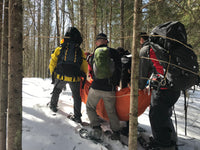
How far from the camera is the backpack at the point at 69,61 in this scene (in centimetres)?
308

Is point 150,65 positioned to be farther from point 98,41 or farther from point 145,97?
point 98,41

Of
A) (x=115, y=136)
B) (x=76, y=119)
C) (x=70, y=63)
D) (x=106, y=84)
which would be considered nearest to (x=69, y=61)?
(x=70, y=63)

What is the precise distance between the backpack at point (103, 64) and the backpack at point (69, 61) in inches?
27.8

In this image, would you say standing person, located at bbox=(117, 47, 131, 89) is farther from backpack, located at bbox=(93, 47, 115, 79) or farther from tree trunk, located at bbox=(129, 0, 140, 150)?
tree trunk, located at bbox=(129, 0, 140, 150)

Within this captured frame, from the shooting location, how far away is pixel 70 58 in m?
3.09

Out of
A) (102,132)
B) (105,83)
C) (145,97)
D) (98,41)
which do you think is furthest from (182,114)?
(98,41)

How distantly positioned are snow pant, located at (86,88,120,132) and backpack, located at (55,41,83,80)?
0.74 metres

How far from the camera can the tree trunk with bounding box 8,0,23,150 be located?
164 cm

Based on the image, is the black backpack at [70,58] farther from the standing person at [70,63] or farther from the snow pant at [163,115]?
the snow pant at [163,115]

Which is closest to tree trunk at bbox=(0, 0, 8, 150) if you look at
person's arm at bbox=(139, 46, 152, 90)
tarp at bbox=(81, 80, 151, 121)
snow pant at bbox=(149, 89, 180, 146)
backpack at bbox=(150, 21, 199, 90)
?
tarp at bbox=(81, 80, 151, 121)

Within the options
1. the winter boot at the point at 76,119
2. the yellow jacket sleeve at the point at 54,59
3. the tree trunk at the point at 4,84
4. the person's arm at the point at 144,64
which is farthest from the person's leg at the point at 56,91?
the person's arm at the point at 144,64

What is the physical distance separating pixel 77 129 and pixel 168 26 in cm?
262

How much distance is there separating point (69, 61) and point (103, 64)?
0.95m

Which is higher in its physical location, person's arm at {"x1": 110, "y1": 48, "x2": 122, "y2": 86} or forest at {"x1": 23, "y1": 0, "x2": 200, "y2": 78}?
forest at {"x1": 23, "y1": 0, "x2": 200, "y2": 78}
